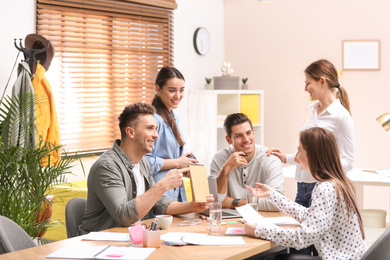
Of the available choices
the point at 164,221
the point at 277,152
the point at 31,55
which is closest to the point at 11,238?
the point at 164,221

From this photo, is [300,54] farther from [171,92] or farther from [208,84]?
[171,92]

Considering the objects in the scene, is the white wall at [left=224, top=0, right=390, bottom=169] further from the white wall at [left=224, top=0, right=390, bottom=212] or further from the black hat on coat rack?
the black hat on coat rack

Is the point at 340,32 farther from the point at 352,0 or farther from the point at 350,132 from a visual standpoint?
the point at 350,132

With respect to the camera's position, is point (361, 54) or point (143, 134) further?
point (361, 54)

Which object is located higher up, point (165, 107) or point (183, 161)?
point (165, 107)

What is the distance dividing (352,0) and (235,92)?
1664mm

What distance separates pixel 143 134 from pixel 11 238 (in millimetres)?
859

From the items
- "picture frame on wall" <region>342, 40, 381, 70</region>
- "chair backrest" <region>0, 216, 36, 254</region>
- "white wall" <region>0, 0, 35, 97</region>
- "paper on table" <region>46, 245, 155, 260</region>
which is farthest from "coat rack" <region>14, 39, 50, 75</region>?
"picture frame on wall" <region>342, 40, 381, 70</region>

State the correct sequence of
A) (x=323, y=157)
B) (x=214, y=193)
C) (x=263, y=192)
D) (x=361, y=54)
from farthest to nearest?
(x=361, y=54) < (x=214, y=193) < (x=263, y=192) < (x=323, y=157)

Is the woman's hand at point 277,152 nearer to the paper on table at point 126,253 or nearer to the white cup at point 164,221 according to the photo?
the white cup at point 164,221

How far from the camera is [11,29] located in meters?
4.55

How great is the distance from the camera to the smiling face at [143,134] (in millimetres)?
3010

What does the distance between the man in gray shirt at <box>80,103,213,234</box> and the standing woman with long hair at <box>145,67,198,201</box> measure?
35cm

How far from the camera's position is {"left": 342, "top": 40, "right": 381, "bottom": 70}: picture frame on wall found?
6320 mm
